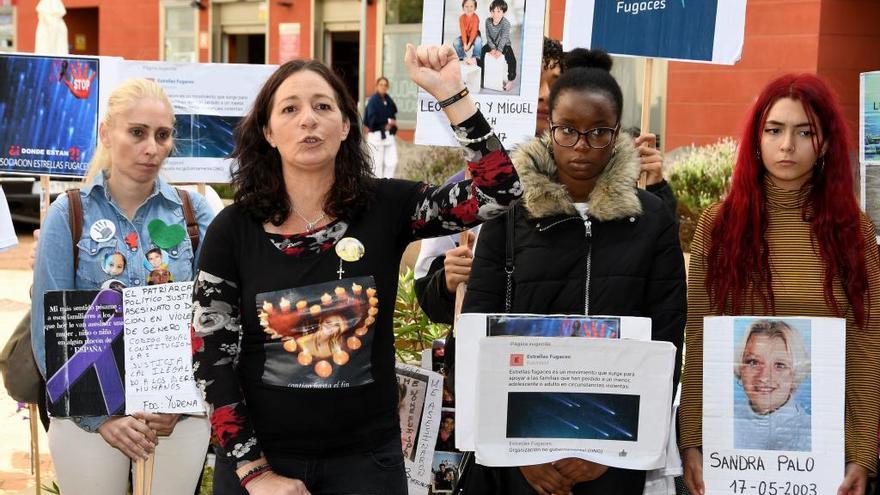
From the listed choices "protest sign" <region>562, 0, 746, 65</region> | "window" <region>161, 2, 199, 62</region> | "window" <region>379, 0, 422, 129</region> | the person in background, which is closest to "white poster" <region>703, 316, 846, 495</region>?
"protest sign" <region>562, 0, 746, 65</region>

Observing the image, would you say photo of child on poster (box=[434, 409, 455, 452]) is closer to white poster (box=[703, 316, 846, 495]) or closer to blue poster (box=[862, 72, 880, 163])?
white poster (box=[703, 316, 846, 495])

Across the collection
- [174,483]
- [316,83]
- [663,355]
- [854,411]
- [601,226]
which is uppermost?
[316,83]

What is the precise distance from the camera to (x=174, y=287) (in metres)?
3.64

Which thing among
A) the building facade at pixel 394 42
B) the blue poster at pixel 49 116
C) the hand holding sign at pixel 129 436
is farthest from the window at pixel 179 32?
the hand holding sign at pixel 129 436

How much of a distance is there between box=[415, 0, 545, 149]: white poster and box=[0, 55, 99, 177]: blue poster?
1.75 metres

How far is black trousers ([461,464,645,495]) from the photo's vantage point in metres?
3.13

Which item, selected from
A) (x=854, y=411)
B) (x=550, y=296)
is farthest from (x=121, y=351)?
(x=854, y=411)

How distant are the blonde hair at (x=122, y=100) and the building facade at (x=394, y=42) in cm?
897

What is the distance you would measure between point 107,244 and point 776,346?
2.19m

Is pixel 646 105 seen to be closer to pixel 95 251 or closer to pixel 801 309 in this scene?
pixel 801 309

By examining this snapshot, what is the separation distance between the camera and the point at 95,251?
3.67 metres

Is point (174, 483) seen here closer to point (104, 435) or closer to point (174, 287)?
point (104, 435)

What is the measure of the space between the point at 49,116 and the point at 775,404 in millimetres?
3597

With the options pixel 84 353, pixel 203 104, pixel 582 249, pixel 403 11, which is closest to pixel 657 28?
pixel 582 249
